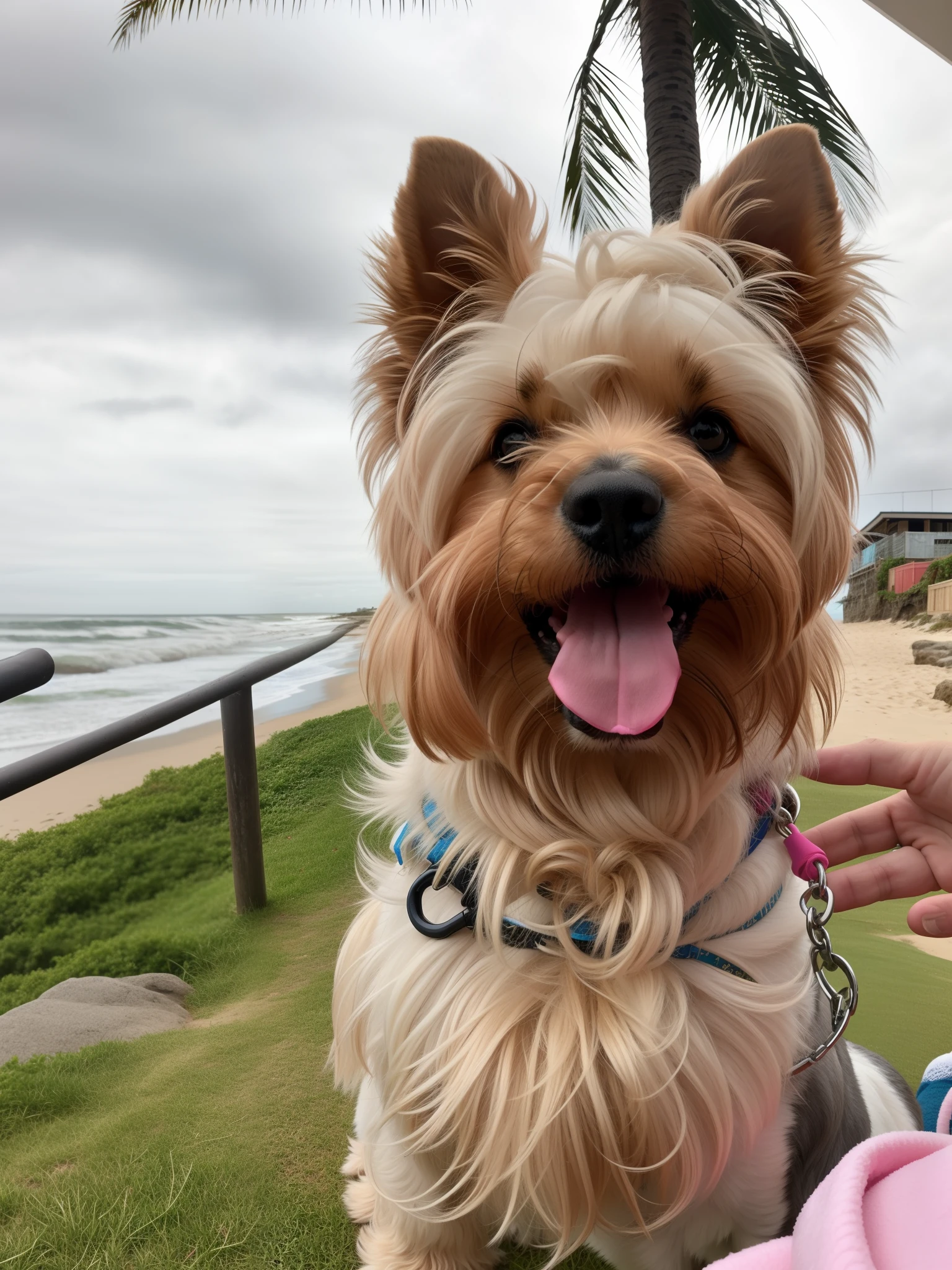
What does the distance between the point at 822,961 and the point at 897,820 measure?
650mm

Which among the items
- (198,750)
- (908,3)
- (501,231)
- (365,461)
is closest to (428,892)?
(365,461)

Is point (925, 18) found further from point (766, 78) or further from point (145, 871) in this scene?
point (145, 871)

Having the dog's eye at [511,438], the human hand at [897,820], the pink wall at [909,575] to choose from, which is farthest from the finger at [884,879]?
the pink wall at [909,575]

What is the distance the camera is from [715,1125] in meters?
1.30

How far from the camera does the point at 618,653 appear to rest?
4.29 feet

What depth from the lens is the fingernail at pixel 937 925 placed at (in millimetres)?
1625

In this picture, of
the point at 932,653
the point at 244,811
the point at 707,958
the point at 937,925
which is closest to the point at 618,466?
the point at 707,958

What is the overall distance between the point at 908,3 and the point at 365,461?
5960mm

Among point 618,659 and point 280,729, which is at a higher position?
point 618,659

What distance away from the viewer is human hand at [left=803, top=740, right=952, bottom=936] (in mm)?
1811

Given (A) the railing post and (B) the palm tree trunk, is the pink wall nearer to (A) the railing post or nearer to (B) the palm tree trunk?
(B) the palm tree trunk

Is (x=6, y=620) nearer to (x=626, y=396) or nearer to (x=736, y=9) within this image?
(x=736, y=9)

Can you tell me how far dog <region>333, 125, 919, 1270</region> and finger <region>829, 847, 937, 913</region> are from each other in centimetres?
38

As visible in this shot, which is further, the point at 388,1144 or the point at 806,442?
the point at 388,1144
